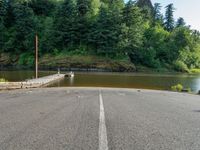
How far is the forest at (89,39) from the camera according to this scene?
83.8m

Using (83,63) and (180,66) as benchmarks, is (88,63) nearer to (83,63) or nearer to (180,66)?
(83,63)

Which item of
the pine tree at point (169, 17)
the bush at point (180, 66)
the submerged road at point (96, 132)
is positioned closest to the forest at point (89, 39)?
the bush at point (180, 66)

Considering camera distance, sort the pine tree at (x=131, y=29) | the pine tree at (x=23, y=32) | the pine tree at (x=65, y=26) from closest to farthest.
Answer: the pine tree at (x=131, y=29) < the pine tree at (x=65, y=26) < the pine tree at (x=23, y=32)

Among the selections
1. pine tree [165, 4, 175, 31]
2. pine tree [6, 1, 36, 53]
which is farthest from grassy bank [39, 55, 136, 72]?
pine tree [165, 4, 175, 31]

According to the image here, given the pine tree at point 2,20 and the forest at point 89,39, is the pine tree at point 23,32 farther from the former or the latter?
the pine tree at point 2,20

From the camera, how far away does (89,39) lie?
3359 inches

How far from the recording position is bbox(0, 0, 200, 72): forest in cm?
8375

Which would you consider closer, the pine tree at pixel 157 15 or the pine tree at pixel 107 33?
the pine tree at pixel 107 33

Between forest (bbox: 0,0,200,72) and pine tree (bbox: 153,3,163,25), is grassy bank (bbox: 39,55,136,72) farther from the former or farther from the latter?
pine tree (bbox: 153,3,163,25)

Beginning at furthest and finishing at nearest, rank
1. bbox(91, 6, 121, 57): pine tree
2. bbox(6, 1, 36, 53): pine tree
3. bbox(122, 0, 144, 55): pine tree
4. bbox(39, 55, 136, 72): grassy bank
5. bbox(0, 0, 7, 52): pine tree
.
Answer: bbox(0, 0, 7, 52): pine tree < bbox(6, 1, 36, 53): pine tree < bbox(122, 0, 144, 55): pine tree < bbox(91, 6, 121, 57): pine tree < bbox(39, 55, 136, 72): grassy bank

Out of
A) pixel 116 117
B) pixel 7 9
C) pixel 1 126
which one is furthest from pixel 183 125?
pixel 7 9

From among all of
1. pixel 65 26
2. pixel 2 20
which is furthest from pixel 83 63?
pixel 2 20

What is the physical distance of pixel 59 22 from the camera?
8844cm

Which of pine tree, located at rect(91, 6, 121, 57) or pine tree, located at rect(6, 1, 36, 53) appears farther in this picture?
pine tree, located at rect(6, 1, 36, 53)
